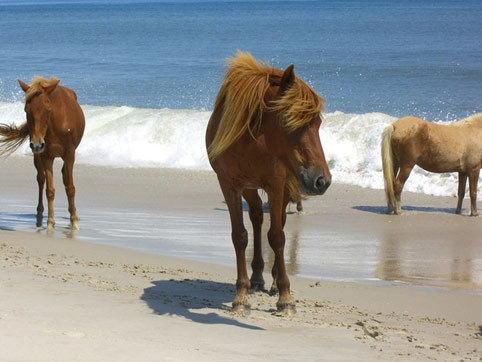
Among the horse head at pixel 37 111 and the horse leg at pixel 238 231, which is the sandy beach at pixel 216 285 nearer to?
the horse leg at pixel 238 231

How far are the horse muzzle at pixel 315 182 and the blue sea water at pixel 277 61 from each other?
12.1m

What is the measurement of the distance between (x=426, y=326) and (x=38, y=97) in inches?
209

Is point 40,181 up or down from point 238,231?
up

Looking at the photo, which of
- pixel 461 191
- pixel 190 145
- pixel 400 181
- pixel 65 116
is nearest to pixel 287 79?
pixel 65 116

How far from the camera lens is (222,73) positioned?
1274 cm

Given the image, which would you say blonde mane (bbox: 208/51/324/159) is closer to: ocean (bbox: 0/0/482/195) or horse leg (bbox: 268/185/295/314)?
horse leg (bbox: 268/185/295/314)

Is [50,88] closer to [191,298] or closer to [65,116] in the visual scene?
[65,116]

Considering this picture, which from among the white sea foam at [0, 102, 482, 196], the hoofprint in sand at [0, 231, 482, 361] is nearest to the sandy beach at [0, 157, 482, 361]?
the hoofprint in sand at [0, 231, 482, 361]

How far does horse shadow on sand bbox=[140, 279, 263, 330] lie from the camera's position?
574 cm

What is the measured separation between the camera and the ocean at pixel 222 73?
16.9 meters

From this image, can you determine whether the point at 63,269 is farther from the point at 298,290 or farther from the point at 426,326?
the point at 426,326

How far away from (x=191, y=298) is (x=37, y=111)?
3.83 meters

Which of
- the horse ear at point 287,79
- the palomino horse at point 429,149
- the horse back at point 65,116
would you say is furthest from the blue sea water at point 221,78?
the horse ear at point 287,79

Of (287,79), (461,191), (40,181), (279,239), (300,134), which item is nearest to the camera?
(300,134)
